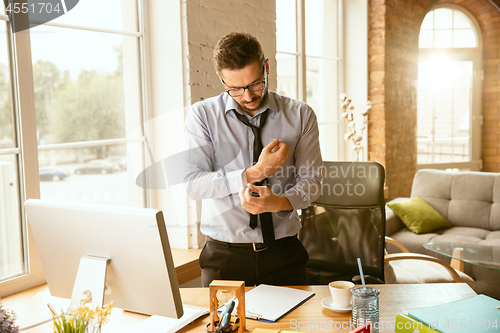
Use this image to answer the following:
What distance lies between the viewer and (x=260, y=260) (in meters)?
1.77

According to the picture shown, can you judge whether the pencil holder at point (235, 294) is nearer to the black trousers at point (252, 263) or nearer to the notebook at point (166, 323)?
the notebook at point (166, 323)

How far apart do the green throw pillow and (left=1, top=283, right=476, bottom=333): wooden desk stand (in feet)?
7.44

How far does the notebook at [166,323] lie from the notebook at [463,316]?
635 mm

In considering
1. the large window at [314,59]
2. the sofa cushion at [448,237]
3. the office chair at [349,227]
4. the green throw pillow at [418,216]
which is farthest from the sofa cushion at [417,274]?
the large window at [314,59]

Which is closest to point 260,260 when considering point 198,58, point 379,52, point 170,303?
point 170,303

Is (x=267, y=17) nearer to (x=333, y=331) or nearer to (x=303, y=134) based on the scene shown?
(x=303, y=134)

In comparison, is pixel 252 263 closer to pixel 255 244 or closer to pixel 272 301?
Result: pixel 255 244

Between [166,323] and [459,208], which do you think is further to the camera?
[459,208]

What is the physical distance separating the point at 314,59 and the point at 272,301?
3473 millimetres

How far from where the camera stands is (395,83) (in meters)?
4.93

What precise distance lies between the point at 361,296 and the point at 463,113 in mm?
5350

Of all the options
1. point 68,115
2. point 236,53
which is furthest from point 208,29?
point 236,53

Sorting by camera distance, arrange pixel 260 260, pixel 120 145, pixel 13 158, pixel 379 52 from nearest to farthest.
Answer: pixel 260 260 → pixel 13 158 → pixel 120 145 → pixel 379 52

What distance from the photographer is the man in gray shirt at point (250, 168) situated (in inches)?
65.9
